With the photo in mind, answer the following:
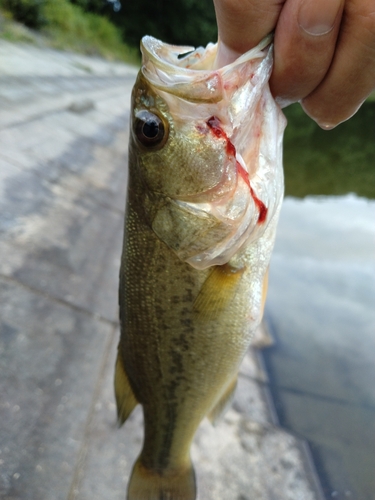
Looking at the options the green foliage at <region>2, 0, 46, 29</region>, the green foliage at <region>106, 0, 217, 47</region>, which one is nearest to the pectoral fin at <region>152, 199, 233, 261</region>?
the green foliage at <region>2, 0, 46, 29</region>

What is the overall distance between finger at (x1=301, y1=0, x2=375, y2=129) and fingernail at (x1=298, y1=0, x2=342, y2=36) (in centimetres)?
4

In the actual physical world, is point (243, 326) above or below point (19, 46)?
above

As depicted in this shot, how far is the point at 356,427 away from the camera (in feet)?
11.3

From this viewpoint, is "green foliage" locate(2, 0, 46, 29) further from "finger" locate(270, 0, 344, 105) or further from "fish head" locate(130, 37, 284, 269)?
"finger" locate(270, 0, 344, 105)

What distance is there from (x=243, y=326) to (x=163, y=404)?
1.69ft

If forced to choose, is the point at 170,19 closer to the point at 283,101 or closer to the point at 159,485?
the point at 283,101

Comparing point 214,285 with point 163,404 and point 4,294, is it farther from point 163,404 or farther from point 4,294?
point 4,294

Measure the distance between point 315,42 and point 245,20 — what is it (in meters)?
0.18

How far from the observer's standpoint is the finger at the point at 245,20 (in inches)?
37.9

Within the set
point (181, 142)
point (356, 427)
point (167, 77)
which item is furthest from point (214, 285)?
point (356, 427)

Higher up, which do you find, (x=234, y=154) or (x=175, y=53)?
(x=175, y=53)

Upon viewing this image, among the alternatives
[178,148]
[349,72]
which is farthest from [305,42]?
[178,148]

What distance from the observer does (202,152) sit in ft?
4.47

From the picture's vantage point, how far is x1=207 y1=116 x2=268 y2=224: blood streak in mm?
1318
